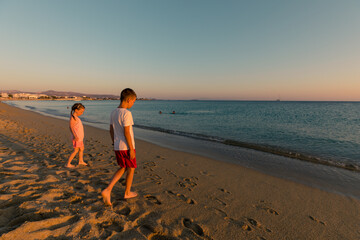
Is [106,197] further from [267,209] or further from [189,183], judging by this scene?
[267,209]

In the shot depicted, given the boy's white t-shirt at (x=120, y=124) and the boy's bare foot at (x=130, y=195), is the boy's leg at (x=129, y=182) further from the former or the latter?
the boy's white t-shirt at (x=120, y=124)

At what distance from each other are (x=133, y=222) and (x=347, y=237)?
3.84m

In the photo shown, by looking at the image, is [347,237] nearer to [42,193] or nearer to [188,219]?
[188,219]

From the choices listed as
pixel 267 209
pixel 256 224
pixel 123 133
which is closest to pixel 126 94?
pixel 123 133

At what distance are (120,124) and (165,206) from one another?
6.41ft

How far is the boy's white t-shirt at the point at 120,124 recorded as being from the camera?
2.85m

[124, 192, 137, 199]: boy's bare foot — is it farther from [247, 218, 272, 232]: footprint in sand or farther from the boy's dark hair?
[247, 218, 272, 232]: footprint in sand

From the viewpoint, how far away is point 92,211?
2.78 metres

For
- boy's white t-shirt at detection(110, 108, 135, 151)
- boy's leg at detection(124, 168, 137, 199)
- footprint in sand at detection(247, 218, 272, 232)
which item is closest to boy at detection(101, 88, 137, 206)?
boy's white t-shirt at detection(110, 108, 135, 151)

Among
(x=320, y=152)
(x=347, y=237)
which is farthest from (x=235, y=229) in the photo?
(x=320, y=152)

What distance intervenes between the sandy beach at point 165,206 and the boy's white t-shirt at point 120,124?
46.1 inches

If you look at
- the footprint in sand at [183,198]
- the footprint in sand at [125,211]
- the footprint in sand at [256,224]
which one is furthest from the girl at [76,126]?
the footprint in sand at [256,224]

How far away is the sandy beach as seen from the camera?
7.91ft

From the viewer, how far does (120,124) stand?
2.92m
